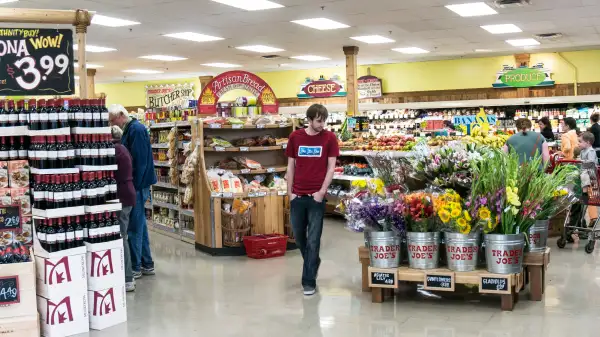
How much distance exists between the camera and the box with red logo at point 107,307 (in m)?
4.83

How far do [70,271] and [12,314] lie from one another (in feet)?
1.48

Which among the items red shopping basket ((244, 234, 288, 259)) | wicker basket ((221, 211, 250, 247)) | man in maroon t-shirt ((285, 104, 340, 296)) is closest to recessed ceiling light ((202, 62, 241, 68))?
wicker basket ((221, 211, 250, 247))

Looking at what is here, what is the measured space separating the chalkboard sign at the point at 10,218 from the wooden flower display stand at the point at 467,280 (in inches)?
102

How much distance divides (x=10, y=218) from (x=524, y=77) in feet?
47.1

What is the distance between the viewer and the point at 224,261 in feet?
24.2

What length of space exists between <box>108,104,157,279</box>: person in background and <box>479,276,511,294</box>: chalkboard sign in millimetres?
3242

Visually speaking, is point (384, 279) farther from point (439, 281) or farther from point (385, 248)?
point (439, 281)

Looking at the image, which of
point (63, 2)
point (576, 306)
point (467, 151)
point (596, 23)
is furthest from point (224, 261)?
point (596, 23)

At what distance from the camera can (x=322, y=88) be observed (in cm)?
2012

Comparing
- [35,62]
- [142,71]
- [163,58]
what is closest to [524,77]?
[163,58]

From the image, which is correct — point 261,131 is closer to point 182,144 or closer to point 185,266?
point 182,144

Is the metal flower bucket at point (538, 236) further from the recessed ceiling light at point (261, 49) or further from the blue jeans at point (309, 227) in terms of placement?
the recessed ceiling light at point (261, 49)

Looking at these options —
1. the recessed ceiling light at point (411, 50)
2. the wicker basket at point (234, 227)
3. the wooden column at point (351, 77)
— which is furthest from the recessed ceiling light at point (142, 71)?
the wicker basket at point (234, 227)

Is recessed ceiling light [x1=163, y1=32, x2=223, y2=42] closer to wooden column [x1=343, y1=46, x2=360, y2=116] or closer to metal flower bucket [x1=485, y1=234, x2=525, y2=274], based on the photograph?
wooden column [x1=343, y1=46, x2=360, y2=116]
